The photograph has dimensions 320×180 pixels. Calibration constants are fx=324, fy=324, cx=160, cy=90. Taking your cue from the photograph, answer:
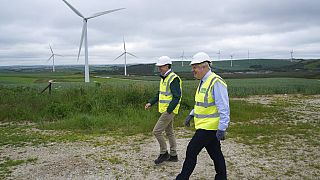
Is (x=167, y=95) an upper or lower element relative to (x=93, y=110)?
upper

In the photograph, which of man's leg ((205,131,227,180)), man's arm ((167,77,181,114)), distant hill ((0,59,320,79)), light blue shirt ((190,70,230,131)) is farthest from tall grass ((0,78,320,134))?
distant hill ((0,59,320,79))

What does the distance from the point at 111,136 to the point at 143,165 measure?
2948 mm

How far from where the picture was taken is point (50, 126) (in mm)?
10414

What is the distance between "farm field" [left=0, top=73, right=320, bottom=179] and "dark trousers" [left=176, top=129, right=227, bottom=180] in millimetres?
980

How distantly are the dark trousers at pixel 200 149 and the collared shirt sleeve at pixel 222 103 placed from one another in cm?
31

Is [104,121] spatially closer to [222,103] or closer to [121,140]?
[121,140]

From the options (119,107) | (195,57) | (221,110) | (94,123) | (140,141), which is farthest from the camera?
(119,107)

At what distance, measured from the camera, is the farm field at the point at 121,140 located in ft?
19.1

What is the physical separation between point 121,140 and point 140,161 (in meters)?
2.07

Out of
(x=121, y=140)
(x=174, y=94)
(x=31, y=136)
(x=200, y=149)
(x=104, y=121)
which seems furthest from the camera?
(x=104, y=121)

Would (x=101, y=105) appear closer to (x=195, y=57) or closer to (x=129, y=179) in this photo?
(x=129, y=179)

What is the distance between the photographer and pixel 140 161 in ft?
21.0

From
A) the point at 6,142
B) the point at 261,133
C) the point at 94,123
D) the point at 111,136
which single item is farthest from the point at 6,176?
the point at 261,133

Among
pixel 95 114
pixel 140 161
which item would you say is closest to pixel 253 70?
pixel 95 114
